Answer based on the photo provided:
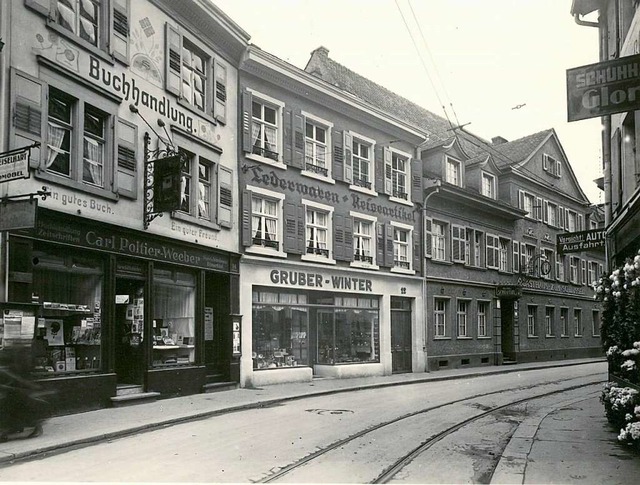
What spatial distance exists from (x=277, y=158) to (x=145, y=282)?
23.2 ft

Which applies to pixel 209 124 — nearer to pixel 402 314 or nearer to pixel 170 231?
pixel 170 231

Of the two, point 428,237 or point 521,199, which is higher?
point 521,199

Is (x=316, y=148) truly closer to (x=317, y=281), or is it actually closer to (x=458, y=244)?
(x=317, y=281)

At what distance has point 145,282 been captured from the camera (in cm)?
1534

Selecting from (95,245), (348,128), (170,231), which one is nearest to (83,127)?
(95,245)

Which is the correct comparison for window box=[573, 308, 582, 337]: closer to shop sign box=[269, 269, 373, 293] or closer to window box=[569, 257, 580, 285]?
window box=[569, 257, 580, 285]

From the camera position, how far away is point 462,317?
30141mm

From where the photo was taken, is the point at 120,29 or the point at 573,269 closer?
the point at 120,29

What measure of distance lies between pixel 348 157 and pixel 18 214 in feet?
49.3

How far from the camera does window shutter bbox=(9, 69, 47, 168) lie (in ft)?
38.1

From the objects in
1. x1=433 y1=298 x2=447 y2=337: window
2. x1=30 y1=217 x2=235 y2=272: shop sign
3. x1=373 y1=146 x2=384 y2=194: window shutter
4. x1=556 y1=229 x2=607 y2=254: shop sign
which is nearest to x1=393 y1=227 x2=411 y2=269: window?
x1=373 y1=146 x2=384 y2=194: window shutter

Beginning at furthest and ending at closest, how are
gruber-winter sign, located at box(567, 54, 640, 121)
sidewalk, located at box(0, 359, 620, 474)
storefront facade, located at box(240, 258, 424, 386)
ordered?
storefront facade, located at box(240, 258, 424, 386) → sidewalk, located at box(0, 359, 620, 474) → gruber-winter sign, located at box(567, 54, 640, 121)

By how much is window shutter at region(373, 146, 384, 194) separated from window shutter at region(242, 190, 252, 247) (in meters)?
7.25

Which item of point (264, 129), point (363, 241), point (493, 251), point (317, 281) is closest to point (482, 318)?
point (493, 251)
